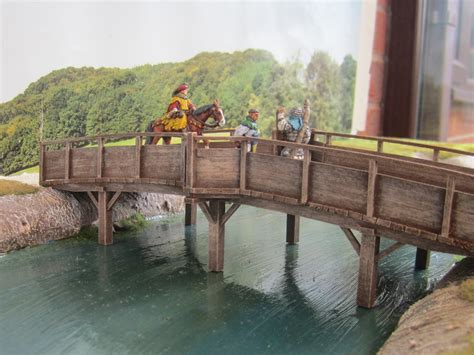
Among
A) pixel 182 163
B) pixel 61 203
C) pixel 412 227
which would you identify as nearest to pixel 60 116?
pixel 61 203

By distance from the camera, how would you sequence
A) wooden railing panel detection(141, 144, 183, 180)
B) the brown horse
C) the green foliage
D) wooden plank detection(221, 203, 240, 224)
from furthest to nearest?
the green foliage < the brown horse < wooden railing panel detection(141, 144, 183, 180) < wooden plank detection(221, 203, 240, 224)

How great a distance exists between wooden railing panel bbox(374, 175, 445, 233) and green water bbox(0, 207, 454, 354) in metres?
1.91

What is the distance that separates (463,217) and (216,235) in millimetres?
5338

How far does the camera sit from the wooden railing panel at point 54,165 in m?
14.6

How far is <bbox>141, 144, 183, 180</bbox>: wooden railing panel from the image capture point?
11867mm

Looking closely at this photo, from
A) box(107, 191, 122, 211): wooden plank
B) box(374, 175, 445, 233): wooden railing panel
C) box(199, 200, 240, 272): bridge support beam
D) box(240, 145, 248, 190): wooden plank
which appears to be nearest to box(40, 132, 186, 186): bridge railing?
box(107, 191, 122, 211): wooden plank

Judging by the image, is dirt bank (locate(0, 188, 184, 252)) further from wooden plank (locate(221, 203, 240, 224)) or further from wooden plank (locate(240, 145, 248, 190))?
wooden plank (locate(240, 145, 248, 190))

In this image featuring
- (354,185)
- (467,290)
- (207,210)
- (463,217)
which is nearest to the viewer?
(467,290)

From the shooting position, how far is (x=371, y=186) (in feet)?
28.9

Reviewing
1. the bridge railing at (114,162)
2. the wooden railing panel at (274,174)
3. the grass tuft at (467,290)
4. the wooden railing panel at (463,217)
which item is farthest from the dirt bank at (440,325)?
the bridge railing at (114,162)

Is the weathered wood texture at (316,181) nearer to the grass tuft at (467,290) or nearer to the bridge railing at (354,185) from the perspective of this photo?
the bridge railing at (354,185)

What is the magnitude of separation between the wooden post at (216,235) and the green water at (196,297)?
0.27 m

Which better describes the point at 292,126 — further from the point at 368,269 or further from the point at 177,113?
the point at 368,269

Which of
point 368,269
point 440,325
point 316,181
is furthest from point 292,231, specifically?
point 440,325
